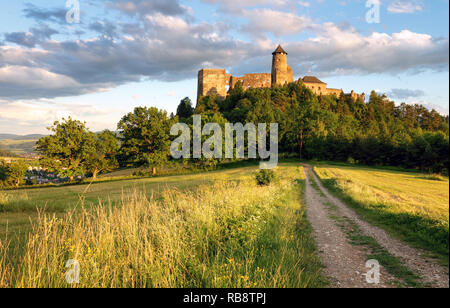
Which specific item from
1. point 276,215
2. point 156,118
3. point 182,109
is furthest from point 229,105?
point 276,215

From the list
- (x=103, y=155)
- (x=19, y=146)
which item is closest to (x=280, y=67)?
(x=103, y=155)

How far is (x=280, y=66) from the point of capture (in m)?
98.5

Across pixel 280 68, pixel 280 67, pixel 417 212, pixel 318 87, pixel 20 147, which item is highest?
pixel 280 67

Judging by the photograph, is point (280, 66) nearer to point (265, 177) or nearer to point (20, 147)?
point (20, 147)

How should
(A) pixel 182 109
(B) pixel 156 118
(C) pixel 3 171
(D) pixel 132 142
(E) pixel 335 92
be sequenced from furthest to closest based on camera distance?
1. (E) pixel 335 92
2. (A) pixel 182 109
3. (B) pixel 156 118
4. (D) pixel 132 142
5. (C) pixel 3 171

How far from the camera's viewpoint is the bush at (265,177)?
20839mm

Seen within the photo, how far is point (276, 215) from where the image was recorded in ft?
34.3

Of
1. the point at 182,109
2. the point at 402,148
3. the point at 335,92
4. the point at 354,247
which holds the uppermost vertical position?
the point at 335,92

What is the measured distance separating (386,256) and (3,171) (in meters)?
34.8

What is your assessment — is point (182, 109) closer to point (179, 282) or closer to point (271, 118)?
point (271, 118)
